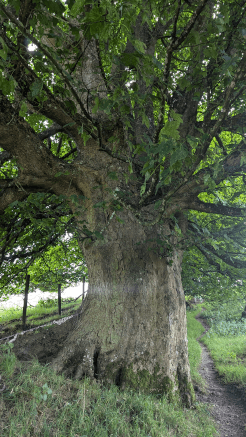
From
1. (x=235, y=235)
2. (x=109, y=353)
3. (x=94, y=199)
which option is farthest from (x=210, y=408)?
(x=94, y=199)

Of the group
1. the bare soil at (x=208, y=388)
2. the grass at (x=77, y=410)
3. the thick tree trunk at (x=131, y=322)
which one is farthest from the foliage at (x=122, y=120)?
the bare soil at (x=208, y=388)

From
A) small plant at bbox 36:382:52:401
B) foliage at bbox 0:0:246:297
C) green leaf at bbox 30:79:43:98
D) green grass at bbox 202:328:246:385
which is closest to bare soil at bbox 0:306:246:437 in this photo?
green grass at bbox 202:328:246:385

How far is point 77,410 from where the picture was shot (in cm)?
253

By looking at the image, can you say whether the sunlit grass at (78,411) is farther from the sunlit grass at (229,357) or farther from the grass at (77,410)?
the sunlit grass at (229,357)

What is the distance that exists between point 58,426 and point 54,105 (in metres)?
3.91

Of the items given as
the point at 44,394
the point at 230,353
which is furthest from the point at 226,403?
the point at 44,394

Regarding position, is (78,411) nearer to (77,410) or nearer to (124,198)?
(77,410)

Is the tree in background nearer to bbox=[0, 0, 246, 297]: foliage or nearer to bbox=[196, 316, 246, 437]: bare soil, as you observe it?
bbox=[0, 0, 246, 297]: foliage

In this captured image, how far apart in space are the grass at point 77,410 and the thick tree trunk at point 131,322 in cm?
29

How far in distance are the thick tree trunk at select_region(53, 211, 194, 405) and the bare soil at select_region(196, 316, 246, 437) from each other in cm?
73

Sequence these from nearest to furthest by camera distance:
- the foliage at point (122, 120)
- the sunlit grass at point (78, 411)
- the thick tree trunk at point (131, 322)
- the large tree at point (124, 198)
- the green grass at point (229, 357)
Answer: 1. the sunlit grass at point (78, 411)
2. the foliage at point (122, 120)
3. the large tree at point (124, 198)
4. the thick tree trunk at point (131, 322)
5. the green grass at point (229, 357)

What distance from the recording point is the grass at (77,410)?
7.22 feet

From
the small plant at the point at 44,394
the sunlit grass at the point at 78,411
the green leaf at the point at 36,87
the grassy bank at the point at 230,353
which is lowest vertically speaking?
the grassy bank at the point at 230,353

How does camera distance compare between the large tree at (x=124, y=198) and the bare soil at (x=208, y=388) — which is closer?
the large tree at (x=124, y=198)
